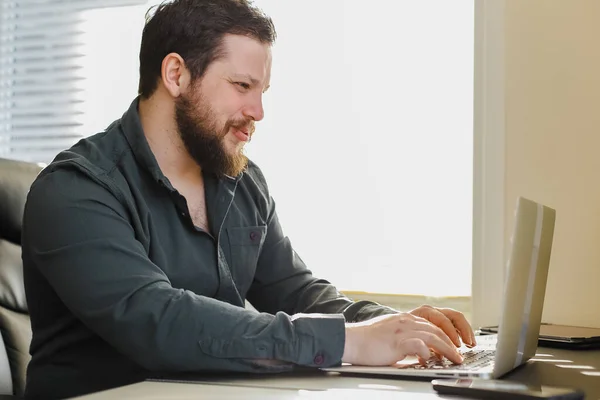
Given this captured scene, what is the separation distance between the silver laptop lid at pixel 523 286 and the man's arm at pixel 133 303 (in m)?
0.21

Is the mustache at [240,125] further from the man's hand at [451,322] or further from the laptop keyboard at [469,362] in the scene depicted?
the laptop keyboard at [469,362]

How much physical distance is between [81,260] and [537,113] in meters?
1.15

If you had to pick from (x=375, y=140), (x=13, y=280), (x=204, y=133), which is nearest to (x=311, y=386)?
(x=204, y=133)

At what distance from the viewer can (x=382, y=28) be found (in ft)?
6.99

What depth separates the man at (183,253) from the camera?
1068 millimetres

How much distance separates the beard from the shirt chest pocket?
0.36 ft

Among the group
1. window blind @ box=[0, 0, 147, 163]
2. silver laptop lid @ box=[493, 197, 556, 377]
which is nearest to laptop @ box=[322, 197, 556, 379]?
silver laptop lid @ box=[493, 197, 556, 377]

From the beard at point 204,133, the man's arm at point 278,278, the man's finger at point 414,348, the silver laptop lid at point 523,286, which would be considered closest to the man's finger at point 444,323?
the silver laptop lid at point 523,286

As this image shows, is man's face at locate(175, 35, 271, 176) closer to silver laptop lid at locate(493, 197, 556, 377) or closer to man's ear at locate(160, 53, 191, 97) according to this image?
man's ear at locate(160, 53, 191, 97)

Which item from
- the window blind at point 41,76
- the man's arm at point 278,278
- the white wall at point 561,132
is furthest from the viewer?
the window blind at point 41,76

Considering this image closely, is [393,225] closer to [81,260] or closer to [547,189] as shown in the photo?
[547,189]

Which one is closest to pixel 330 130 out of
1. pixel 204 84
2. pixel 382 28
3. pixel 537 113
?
pixel 382 28

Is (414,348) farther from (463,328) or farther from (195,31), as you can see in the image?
(195,31)

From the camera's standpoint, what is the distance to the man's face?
57.9 inches
